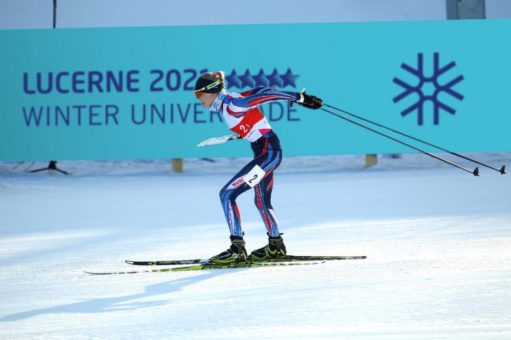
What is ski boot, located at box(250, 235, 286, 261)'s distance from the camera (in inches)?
295

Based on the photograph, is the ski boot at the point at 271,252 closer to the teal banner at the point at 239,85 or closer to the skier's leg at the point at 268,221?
the skier's leg at the point at 268,221

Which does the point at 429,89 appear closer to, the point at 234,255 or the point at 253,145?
the point at 253,145

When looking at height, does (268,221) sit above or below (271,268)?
above

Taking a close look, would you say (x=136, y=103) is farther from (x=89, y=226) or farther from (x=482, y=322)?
(x=482, y=322)

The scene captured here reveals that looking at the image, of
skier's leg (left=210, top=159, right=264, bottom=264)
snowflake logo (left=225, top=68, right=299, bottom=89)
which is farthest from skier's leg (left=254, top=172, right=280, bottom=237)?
snowflake logo (left=225, top=68, right=299, bottom=89)

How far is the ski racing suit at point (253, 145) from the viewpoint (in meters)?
7.28

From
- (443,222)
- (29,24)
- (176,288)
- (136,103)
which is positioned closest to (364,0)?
(29,24)

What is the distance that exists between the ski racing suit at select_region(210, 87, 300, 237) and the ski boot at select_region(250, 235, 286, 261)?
16 centimetres

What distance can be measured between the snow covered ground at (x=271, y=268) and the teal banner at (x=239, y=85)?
51 centimetres

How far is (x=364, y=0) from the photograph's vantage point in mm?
20938

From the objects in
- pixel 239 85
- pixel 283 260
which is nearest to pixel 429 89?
pixel 239 85

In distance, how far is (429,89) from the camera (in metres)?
14.5

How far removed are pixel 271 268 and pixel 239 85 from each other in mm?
7361

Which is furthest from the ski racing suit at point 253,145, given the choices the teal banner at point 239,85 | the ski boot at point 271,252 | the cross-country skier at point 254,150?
the teal banner at point 239,85
